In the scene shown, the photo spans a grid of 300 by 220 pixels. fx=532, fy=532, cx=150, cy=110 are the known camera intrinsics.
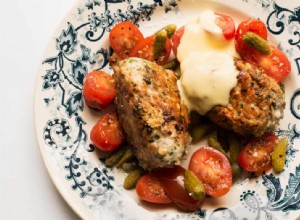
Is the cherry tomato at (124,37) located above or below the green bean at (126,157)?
above

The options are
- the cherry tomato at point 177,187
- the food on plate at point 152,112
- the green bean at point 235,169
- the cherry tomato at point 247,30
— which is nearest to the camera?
the food on plate at point 152,112

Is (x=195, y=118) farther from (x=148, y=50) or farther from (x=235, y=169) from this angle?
(x=148, y=50)

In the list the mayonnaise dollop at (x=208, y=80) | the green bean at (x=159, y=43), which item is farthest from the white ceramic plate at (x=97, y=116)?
the mayonnaise dollop at (x=208, y=80)

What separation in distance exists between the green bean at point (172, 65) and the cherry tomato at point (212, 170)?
2.00 ft

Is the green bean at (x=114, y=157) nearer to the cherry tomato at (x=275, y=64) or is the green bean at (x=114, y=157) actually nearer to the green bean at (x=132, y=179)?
the green bean at (x=132, y=179)

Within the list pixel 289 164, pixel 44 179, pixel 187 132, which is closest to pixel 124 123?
pixel 187 132

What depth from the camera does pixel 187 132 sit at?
3.32m

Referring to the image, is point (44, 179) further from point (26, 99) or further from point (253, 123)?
point (253, 123)

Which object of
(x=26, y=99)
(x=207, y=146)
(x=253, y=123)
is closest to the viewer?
(x=253, y=123)

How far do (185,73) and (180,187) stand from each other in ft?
2.40

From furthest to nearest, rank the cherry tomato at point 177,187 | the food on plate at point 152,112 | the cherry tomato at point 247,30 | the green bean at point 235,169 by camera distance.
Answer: the cherry tomato at point 247,30 → the green bean at point 235,169 → the cherry tomato at point 177,187 → the food on plate at point 152,112

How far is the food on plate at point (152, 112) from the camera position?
124 inches

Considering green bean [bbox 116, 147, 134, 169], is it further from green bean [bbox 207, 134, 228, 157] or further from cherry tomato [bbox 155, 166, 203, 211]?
green bean [bbox 207, 134, 228, 157]

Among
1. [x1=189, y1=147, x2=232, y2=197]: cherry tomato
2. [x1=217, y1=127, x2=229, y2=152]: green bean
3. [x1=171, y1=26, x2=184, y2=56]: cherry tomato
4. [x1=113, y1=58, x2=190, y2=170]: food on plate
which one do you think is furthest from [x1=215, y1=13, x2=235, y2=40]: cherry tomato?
[x1=189, y1=147, x2=232, y2=197]: cherry tomato
